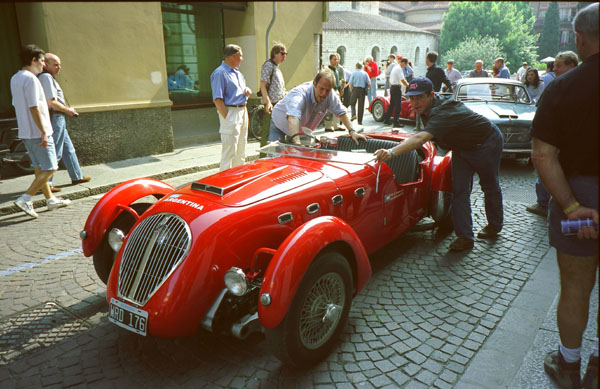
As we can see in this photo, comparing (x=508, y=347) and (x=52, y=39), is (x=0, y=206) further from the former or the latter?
(x=508, y=347)

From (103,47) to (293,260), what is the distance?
757 centimetres

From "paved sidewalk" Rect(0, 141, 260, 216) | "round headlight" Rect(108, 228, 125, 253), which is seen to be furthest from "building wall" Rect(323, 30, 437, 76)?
"round headlight" Rect(108, 228, 125, 253)

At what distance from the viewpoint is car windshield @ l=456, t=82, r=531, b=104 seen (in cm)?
915

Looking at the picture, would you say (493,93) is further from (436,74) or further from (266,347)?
(266,347)

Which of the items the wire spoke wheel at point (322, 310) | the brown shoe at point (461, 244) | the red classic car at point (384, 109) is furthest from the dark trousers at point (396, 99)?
the wire spoke wheel at point (322, 310)

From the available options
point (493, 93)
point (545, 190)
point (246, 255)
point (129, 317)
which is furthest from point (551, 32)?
point (129, 317)

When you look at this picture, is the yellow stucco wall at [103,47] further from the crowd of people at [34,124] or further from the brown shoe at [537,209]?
the brown shoe at [537,209]

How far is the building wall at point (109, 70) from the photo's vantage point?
761cm

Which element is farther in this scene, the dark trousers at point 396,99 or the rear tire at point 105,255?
the dark trousers at point 396,99

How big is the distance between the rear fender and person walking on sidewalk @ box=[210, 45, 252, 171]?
329cm

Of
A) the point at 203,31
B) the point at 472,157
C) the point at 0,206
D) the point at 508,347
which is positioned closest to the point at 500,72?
the point at 203,31

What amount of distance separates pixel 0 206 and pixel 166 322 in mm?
4832

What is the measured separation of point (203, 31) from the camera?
11406 mm

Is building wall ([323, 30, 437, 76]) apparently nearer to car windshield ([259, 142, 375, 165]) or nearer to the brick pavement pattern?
car windshield ([259, 142, 375, 165])
